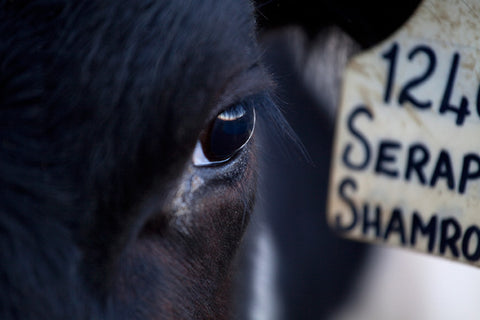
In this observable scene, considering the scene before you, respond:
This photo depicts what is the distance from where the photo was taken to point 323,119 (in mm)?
2164

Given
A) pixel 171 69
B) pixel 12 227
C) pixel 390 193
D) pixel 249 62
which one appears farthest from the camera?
pixel 390 193

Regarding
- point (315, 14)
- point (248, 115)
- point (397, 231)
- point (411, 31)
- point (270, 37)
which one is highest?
point (270, 37)

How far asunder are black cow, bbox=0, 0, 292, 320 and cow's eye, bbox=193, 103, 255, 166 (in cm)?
5

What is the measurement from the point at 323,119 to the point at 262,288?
0.65m

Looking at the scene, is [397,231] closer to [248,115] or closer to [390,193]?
[390,193]

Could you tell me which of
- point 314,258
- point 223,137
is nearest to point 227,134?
point 223,137

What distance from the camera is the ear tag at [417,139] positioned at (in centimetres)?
110

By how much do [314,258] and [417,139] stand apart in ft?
4.04

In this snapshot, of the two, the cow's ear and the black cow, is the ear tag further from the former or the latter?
the black cow

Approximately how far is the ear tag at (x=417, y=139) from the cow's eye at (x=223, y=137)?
0.37m

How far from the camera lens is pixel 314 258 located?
2.36m

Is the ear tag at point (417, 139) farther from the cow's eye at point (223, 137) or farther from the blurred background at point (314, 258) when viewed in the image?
the blurred background at point (314, 258)

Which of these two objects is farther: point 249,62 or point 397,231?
point 397,231

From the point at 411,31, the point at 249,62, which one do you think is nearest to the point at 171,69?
the point at 249,62
